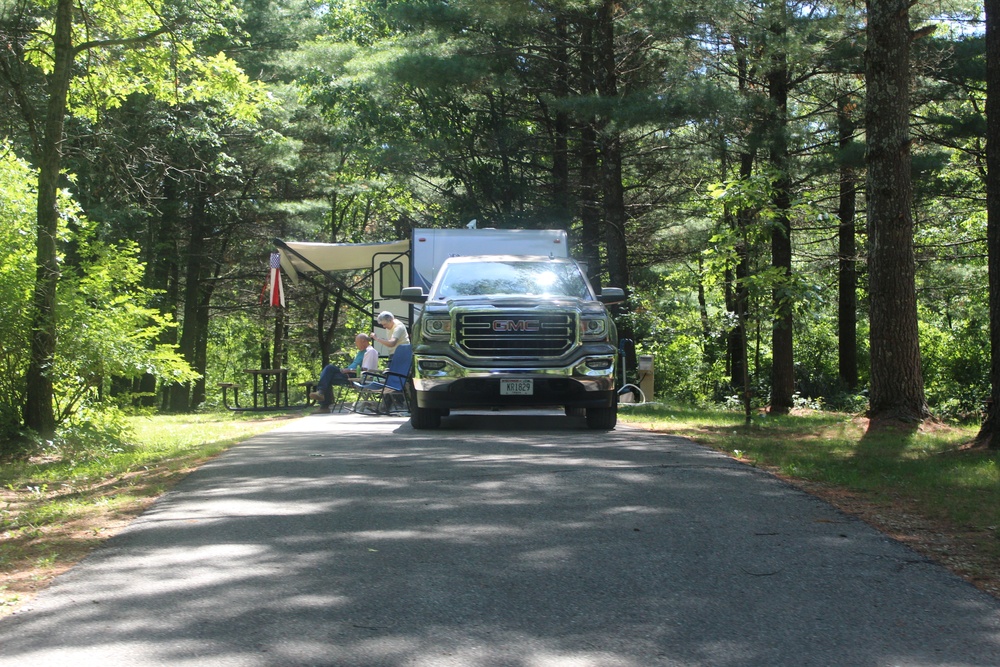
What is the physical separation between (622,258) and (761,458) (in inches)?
511

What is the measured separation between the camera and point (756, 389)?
2478cm

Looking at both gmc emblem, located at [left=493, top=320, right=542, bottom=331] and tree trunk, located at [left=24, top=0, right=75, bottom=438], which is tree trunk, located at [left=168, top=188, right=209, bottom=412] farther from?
gmc emblem, located at [left=493, top=320, right=542, bottom=331]

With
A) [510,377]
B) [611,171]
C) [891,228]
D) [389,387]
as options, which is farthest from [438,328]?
[611,171]

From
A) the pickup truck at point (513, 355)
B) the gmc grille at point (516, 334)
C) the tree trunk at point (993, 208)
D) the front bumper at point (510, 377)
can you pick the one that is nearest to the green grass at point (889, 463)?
the tree trunk at point (993, 208)

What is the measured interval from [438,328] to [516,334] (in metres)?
0.90

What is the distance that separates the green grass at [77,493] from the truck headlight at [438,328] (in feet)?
8.34

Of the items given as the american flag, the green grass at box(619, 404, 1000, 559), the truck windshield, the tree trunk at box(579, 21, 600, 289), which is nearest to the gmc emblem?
the truck windshield

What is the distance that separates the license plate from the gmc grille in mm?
336

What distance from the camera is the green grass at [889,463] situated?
269 inches

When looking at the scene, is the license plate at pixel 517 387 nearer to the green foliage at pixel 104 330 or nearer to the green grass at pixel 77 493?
the green grass at pixel 77 493

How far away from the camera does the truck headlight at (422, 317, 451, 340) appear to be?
12.0 meters

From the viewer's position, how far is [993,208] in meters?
9.80

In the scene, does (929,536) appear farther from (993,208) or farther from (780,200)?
(780,200)

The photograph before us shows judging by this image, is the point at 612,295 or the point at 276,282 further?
the point at 276,282
